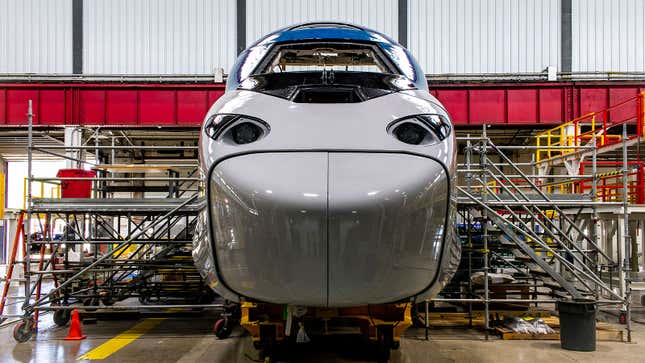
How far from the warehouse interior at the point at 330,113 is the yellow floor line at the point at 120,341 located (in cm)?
5

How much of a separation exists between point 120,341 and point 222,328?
1.28 m

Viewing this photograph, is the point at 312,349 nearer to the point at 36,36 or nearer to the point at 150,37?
the point at 150,37

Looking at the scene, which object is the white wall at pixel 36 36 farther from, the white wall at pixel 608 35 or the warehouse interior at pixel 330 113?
the white wall at pixel 608 35

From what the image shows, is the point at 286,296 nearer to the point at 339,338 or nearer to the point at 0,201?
the point at 339,338

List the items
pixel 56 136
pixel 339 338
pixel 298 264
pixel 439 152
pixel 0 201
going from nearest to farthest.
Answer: pixel 298 264
pixel 439 152
pixel 339 338
pixel 0 201
pixel 56 136

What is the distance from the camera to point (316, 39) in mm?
4625

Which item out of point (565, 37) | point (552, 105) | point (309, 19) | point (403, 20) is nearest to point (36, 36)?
point (309, 19)

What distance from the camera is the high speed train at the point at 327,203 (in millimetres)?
2643

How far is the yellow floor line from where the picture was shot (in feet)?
19.9

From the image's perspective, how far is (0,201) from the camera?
14.3 m

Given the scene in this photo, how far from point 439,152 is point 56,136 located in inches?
698

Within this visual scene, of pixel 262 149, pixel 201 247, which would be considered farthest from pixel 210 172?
Answer: pixel 201 247

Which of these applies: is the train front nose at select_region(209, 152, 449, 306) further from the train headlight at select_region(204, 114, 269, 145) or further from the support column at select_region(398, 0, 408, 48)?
the support column at select_region(398, 0, 408, 48)

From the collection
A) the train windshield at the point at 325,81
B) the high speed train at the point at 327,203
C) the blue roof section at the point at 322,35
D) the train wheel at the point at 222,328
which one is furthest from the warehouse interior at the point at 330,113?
the blue roof section at the point at 322,35
